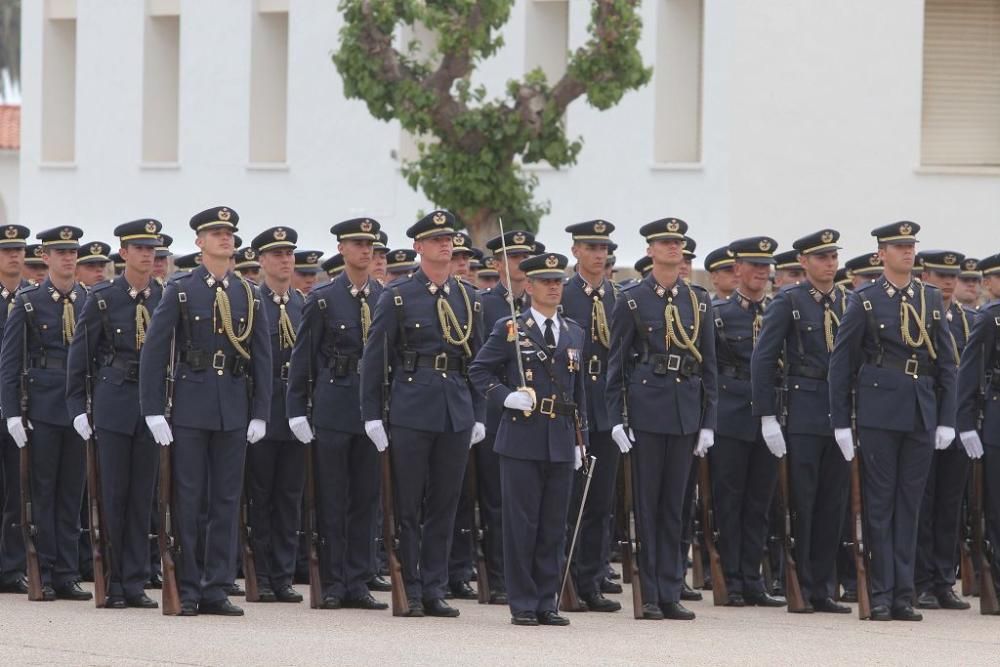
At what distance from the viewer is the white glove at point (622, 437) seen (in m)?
11.7

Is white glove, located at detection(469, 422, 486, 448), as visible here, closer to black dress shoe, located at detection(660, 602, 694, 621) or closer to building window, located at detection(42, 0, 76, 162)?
black dress shoe, located at detection(660, 602, 694, 621)

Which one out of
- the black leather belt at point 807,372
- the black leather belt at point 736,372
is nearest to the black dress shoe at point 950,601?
the black leather belt at point 807,372

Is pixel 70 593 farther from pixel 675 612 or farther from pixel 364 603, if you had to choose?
pixel 675 612

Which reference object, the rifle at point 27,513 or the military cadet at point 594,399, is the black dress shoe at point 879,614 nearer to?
the military cadet at point 594,399

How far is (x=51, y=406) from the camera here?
1259 cm

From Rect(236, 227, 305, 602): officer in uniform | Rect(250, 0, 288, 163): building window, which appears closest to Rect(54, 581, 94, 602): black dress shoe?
Rect(236, 227, 305, 602): officer in uniform

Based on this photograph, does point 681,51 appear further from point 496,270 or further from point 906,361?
point 906,361

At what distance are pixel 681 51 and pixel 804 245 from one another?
1300 cm

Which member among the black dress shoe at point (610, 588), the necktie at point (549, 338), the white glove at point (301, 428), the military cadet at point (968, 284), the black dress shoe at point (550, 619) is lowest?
the black dress shoe at point (610, 588)

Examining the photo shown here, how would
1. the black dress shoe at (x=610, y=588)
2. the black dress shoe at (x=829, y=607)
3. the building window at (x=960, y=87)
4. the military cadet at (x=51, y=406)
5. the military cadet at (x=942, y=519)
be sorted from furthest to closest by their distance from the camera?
the building window at (x=960, y=87)
the black dress shoe at (x=610, y=588)
the military cadet at (x=942, y=519)
the military cadet at (x=51, y=406)
the black dress shoe at (x=829, y=607)

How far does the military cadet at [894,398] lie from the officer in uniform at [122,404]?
3.90 meters

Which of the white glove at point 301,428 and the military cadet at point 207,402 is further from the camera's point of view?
the white glove at point 301,428

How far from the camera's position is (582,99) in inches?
1016

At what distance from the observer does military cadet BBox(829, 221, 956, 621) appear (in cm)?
1196
